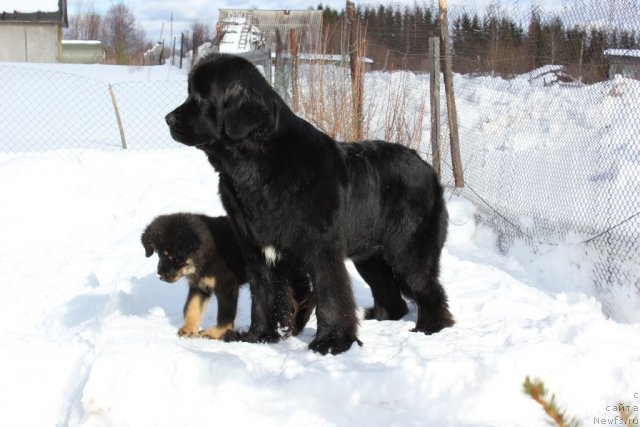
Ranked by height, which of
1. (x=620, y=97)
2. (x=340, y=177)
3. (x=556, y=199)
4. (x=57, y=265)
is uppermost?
(x=620, y=97)

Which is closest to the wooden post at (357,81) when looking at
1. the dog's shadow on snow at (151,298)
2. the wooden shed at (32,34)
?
the dog's shadow on snow at (151,298)

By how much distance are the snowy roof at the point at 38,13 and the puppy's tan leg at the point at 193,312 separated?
131ft

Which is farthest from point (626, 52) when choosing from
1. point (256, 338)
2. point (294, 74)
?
point (294, 74)

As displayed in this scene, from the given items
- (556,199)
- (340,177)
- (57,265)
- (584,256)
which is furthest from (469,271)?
(57,265)

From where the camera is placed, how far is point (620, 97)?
6.70 m

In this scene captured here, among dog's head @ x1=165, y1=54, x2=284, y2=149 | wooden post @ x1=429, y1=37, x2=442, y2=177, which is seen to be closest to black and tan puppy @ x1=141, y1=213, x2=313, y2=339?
dog's head @ x1=165, y1=54, x2=284, y2=149

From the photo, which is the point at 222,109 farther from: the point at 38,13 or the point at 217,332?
the point at 38,13

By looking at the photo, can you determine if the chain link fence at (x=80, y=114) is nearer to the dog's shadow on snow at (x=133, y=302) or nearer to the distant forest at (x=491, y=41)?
the distant forest at (x=491, y=41)

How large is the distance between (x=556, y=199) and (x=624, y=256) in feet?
5.81

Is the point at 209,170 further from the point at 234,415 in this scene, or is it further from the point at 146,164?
the point at 234,415

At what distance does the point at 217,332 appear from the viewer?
5012mm

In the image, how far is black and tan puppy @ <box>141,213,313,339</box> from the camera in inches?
198

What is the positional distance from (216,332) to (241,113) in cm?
175

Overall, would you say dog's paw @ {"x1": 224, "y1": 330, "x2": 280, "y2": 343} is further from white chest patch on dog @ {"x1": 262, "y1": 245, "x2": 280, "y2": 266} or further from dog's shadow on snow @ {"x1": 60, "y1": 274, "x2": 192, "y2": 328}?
dog's shadow on snow @ {"x1": 60, "y1": 274, "x2": 192, "y2": 328}
